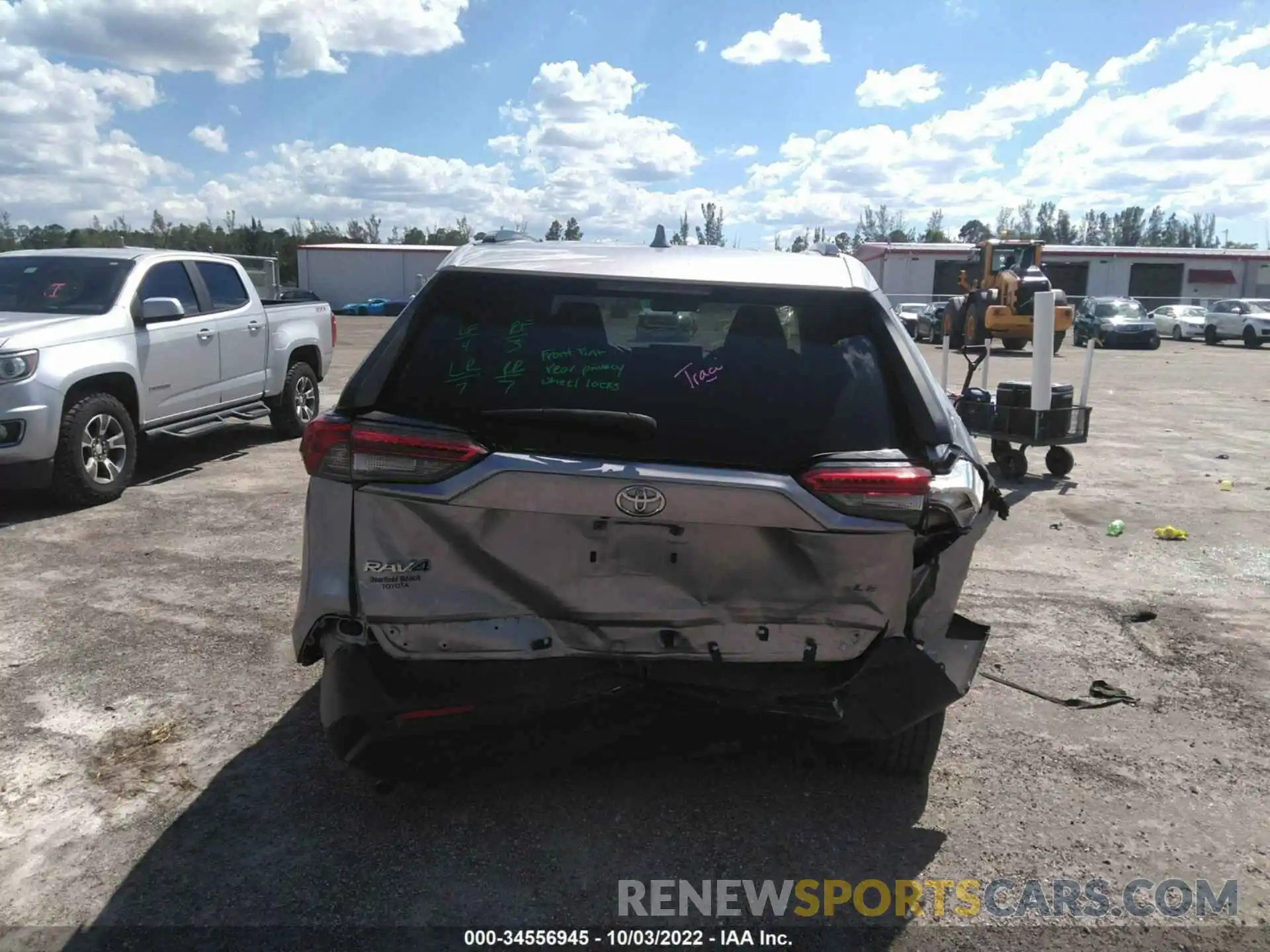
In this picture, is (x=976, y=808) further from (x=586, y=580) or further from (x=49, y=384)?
(x=49, y=384)

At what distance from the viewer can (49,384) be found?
713 centimetres

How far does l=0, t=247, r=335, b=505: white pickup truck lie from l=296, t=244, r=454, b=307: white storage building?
44193mm

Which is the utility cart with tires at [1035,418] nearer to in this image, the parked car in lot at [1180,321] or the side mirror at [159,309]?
the side mirror at [159,309]

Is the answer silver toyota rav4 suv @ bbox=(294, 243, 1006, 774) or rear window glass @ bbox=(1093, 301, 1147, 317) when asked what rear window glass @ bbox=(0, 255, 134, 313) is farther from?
rear window glass @ bbox=(1093, 301, 1147, 317)

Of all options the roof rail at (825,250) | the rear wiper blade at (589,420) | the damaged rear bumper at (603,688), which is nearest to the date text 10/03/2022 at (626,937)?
the damaged rear bumper at (603,688)

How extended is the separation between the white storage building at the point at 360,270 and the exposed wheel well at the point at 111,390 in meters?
45.9

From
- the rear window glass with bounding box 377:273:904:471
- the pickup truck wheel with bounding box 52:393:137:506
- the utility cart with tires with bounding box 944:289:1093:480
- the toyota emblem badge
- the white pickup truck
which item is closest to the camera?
the toyota emblem badge

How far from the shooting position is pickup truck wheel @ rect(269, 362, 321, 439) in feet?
34.6

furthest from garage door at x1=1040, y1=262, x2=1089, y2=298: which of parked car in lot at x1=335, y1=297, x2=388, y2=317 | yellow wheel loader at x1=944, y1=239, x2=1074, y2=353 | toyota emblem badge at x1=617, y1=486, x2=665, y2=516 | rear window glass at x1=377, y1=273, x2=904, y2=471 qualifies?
toyota emblem badge at x1=617, y1=486, x2=665, y2=516

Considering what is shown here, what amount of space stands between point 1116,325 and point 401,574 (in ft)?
110

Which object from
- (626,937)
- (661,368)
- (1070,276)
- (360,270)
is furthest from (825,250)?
(1070,276)

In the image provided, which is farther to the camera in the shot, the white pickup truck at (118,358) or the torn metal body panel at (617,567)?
the white pickup truck at (118,358)

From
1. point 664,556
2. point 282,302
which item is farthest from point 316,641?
point 282,302

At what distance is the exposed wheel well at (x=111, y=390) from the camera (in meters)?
7.47
